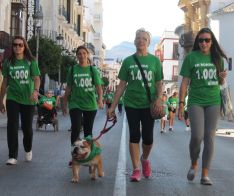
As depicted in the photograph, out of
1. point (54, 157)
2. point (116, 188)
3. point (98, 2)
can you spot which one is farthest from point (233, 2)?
point (98, 2)

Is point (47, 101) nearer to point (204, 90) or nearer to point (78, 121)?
point (78, 121)

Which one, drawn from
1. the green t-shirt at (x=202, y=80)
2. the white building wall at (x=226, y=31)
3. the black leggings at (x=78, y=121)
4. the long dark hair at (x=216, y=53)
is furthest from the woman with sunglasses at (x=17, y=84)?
the white building wall at (x=226, y=31)

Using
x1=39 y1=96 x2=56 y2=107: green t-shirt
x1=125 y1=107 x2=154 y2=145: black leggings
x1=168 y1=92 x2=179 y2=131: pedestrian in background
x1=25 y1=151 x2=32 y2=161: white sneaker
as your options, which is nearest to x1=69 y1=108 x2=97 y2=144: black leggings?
x1=125 y1=107 x2=154 y2=145: black leggings

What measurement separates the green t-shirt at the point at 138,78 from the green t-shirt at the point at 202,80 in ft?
1.39

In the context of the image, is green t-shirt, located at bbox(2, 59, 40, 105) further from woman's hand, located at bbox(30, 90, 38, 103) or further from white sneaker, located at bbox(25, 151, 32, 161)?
white sneaker, located at bbox(25, 151, 32, 161)

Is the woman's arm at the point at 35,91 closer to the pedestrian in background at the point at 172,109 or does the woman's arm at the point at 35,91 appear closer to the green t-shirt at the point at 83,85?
the green t-shirt at the point at 83,85

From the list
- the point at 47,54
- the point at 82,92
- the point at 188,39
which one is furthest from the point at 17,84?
the point at 188,39

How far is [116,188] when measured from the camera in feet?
26.0

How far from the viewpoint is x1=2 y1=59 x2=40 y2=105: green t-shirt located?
9.98 meters

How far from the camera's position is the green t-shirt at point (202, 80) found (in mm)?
8328

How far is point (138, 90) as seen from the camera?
334 inches

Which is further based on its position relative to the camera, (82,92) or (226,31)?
(226,31)

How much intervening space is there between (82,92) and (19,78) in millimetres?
1085

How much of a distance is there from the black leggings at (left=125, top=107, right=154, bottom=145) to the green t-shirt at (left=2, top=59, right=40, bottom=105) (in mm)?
2098
